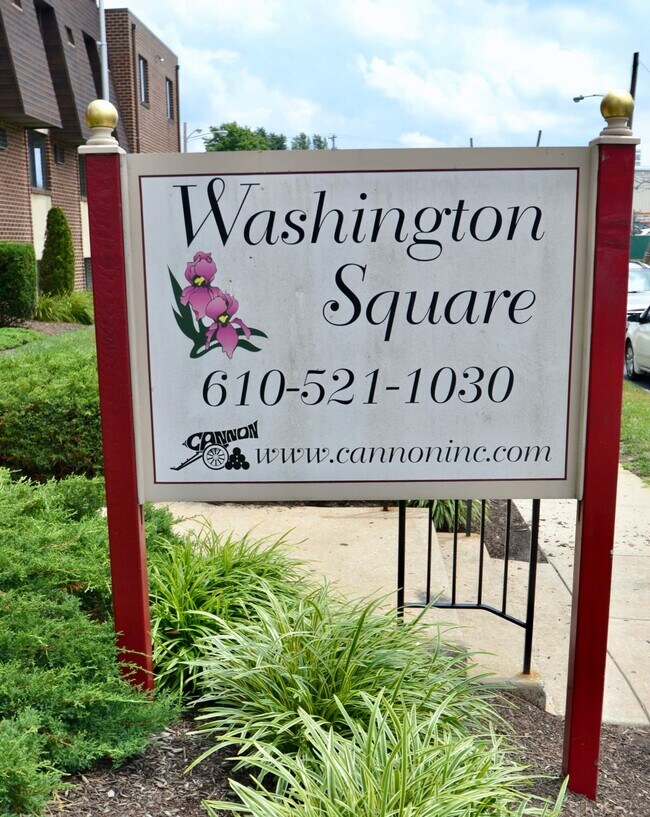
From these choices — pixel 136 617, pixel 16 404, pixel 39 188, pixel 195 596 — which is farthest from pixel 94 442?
pixel 39 188

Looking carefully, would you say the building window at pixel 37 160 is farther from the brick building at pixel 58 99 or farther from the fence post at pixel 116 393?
the fence post at pixel 116 393

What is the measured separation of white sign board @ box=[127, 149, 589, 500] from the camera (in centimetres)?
275

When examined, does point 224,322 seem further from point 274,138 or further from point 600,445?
point 274,138

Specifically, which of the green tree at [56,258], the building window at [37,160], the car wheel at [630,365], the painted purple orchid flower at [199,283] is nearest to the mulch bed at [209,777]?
the painted purple orchid flower at [199,283]

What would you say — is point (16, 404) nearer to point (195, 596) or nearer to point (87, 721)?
point (195, 596)

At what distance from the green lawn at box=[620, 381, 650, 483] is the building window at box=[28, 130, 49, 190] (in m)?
16.4

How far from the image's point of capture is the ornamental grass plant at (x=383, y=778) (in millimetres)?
2273

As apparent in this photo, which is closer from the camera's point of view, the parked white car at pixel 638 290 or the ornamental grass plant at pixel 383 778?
the ornamental grass plant at pixel 383 778

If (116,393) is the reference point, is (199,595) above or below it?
below

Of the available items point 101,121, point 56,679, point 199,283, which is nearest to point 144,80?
point 101,121

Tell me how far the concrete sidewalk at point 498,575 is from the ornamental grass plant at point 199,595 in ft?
1.14

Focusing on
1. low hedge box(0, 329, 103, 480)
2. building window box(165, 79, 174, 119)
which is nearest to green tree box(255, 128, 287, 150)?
building window box(165, 79, 174, 119)

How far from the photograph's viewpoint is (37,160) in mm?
22578

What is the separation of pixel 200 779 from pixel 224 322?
1.47m
